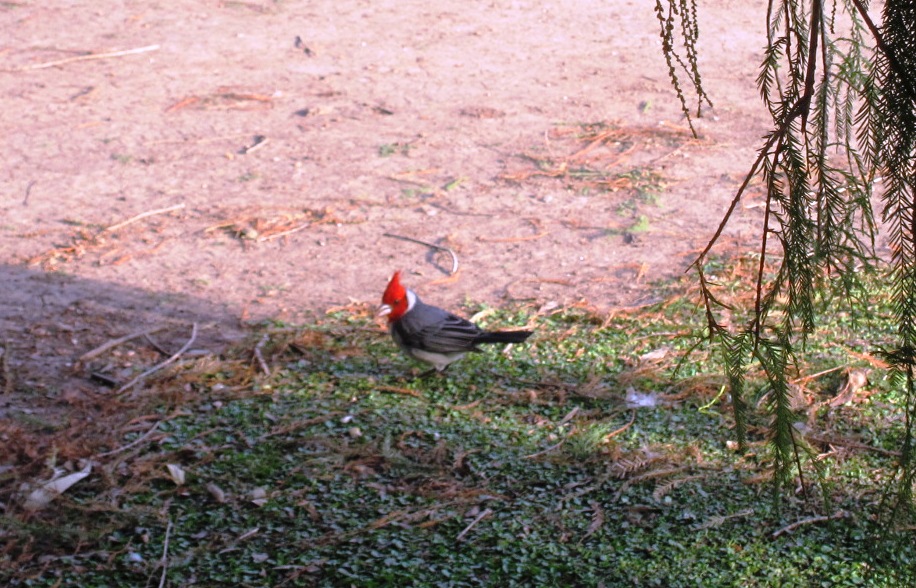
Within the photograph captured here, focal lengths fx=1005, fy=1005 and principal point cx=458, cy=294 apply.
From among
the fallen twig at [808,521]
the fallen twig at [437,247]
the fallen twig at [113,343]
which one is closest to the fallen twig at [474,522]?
the fallen twig at [808,521]

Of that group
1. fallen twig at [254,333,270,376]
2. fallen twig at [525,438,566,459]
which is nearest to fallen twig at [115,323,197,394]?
fallen twig at [254,333,270,376]

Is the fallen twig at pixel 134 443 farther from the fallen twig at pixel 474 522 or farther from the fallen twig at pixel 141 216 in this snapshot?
the fallen twig at pixel 141 216

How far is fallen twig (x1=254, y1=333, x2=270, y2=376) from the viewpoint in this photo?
4.55m

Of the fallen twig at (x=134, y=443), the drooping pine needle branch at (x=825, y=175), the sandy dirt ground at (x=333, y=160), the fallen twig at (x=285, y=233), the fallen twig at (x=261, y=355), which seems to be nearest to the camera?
the drooping pine needle branch at (x=825, y=175)

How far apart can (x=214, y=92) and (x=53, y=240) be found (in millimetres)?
2807

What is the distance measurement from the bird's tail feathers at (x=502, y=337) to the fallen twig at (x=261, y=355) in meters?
0.96

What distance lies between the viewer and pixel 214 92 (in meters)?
8.34

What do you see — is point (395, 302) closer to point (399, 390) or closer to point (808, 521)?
→ point (399, 390)

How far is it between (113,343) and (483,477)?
203 cm

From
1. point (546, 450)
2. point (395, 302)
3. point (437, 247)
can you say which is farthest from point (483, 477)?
point (437, 247)

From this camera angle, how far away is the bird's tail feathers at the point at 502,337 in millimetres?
4438

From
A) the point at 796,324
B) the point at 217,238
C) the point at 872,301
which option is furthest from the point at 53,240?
the point at 872,301

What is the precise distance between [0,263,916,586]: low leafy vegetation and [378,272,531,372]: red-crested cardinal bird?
6.8 inches

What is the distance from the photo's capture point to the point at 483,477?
148 inches
